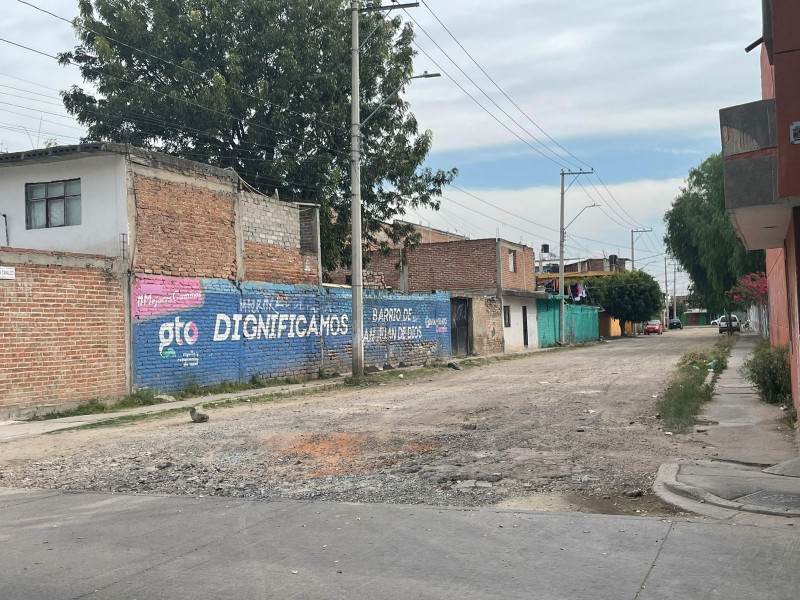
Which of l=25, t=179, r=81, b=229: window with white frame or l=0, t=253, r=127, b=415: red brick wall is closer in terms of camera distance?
l=0, t=253, r=127, b=415: red brick wall

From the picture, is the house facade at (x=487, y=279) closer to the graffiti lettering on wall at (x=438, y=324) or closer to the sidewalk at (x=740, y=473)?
the graffiti lettering on wall at (x=438, y=324)

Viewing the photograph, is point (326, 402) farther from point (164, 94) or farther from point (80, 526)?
point (164, 94)

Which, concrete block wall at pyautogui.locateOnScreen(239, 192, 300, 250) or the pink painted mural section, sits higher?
concrete block wall at pyautogui.locateOnScreen(239, 192, 300, 250)

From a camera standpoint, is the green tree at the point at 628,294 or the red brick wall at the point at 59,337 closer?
the red brick wall at the point at 59,337

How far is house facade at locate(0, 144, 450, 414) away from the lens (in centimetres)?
1566

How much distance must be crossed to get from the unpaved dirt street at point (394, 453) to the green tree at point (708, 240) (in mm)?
25026

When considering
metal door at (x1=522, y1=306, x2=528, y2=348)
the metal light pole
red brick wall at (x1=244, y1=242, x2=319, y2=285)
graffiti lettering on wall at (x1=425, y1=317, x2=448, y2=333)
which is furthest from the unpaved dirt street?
metal door at (x1=522, y1=306, x2=528, y2=348)

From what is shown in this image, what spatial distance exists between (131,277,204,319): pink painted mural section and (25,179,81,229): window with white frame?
93.8 inches

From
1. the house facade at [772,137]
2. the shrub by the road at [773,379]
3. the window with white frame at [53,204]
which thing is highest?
the window with white frame at [53,204]

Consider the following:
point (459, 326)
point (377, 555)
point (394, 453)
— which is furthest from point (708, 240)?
point (377, 555)

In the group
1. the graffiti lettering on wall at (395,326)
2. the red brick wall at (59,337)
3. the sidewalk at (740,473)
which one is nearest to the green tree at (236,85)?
the graffiti lettering on wall at (395,326)

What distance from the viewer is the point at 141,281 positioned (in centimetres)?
1798

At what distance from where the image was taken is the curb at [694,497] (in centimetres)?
661

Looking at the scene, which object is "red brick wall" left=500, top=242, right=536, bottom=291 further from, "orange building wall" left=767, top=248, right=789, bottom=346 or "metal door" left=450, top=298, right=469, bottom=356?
"orange building wall" left=767, top=248, right=789, bottom=346
